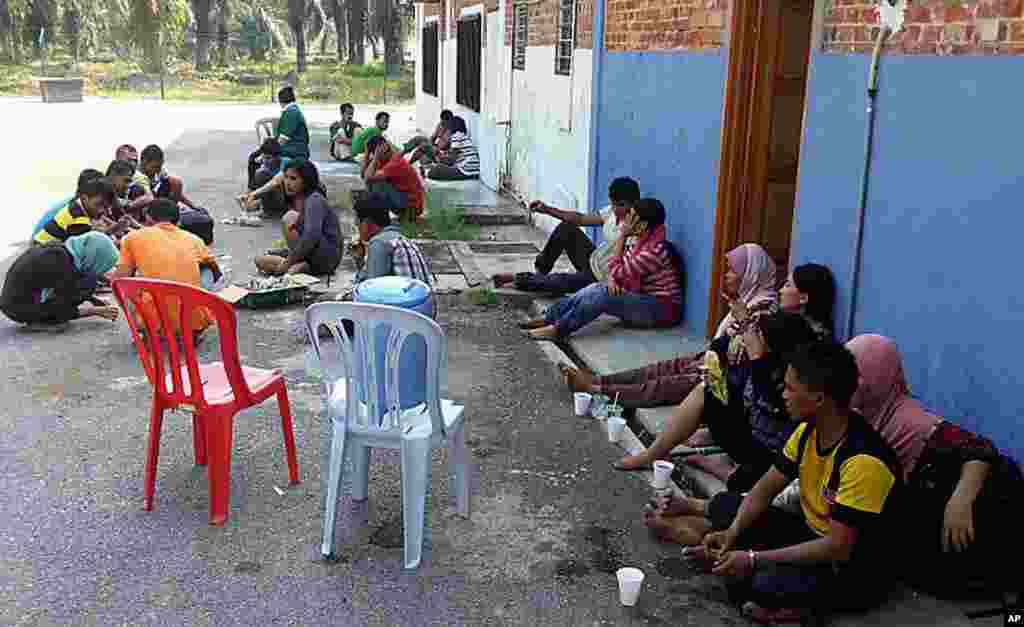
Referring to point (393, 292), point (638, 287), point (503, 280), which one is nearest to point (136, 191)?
point (503, 280)

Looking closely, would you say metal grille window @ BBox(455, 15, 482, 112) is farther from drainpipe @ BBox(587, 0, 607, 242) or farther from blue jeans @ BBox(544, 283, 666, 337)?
blue jeans @ BBox(544, 283, 666, 337)

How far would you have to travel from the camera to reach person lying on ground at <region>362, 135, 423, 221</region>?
10.2 metres

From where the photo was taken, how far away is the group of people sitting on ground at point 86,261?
586cm

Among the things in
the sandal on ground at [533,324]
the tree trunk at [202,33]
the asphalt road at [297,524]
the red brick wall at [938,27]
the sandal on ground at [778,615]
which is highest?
the tree trunk at [202,33]

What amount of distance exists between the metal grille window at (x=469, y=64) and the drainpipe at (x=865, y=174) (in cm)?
1091

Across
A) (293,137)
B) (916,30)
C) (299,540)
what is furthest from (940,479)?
(293,137)

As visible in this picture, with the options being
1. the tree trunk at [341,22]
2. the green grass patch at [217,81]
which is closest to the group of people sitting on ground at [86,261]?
the green grass patch at [217,81]

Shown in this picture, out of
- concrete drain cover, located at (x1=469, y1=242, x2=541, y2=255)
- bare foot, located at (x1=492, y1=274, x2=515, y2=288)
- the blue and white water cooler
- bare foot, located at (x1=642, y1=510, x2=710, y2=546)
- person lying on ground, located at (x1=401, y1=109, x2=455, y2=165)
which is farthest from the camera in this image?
person lying on ground, located at (x1=401, y1=109, x2=455, y2=165)

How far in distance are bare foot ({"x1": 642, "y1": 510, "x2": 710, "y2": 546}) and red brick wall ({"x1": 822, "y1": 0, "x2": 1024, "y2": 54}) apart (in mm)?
2163

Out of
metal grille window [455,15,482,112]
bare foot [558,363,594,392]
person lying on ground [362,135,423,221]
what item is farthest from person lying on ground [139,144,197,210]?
metal grille window [455,15,482,112]

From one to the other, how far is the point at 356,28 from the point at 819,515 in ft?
142

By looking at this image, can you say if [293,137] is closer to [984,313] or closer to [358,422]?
[358,422]

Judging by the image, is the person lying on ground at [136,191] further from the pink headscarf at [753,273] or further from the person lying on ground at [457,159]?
the person lying on ground at [457,159]

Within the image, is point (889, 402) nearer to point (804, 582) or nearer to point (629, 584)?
point (804, 582)
